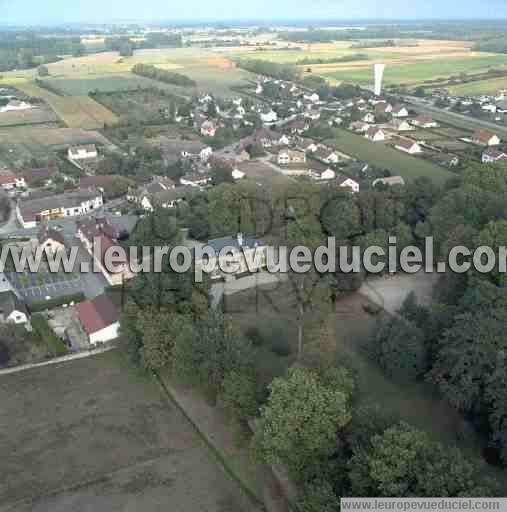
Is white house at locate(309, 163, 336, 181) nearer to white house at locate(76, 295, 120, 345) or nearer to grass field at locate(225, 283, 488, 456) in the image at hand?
grass field at locate(225, 283, 488, 456)

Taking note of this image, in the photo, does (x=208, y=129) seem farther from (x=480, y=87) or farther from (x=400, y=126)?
(x=480, y=87)

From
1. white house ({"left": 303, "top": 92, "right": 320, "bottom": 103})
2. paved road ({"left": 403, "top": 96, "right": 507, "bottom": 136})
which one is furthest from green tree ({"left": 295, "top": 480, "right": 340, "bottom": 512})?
white house ({"left": 303, "top": 92, "right": 320, "bottom": 103})

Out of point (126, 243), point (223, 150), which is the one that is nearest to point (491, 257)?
point (126, 243)

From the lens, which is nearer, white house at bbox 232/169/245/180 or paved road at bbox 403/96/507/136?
white house at bbox 232/169/245/180

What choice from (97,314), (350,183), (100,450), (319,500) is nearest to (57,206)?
(97,314)

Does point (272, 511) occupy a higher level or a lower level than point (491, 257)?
lower

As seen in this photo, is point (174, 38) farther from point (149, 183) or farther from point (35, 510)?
point (35, 510)

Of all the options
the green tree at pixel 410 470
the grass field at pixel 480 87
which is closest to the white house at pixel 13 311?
the green tree at pixel 410 470

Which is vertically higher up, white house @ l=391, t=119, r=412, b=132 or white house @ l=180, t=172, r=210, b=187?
white house @ l=391, t=119, r=412, b=132
